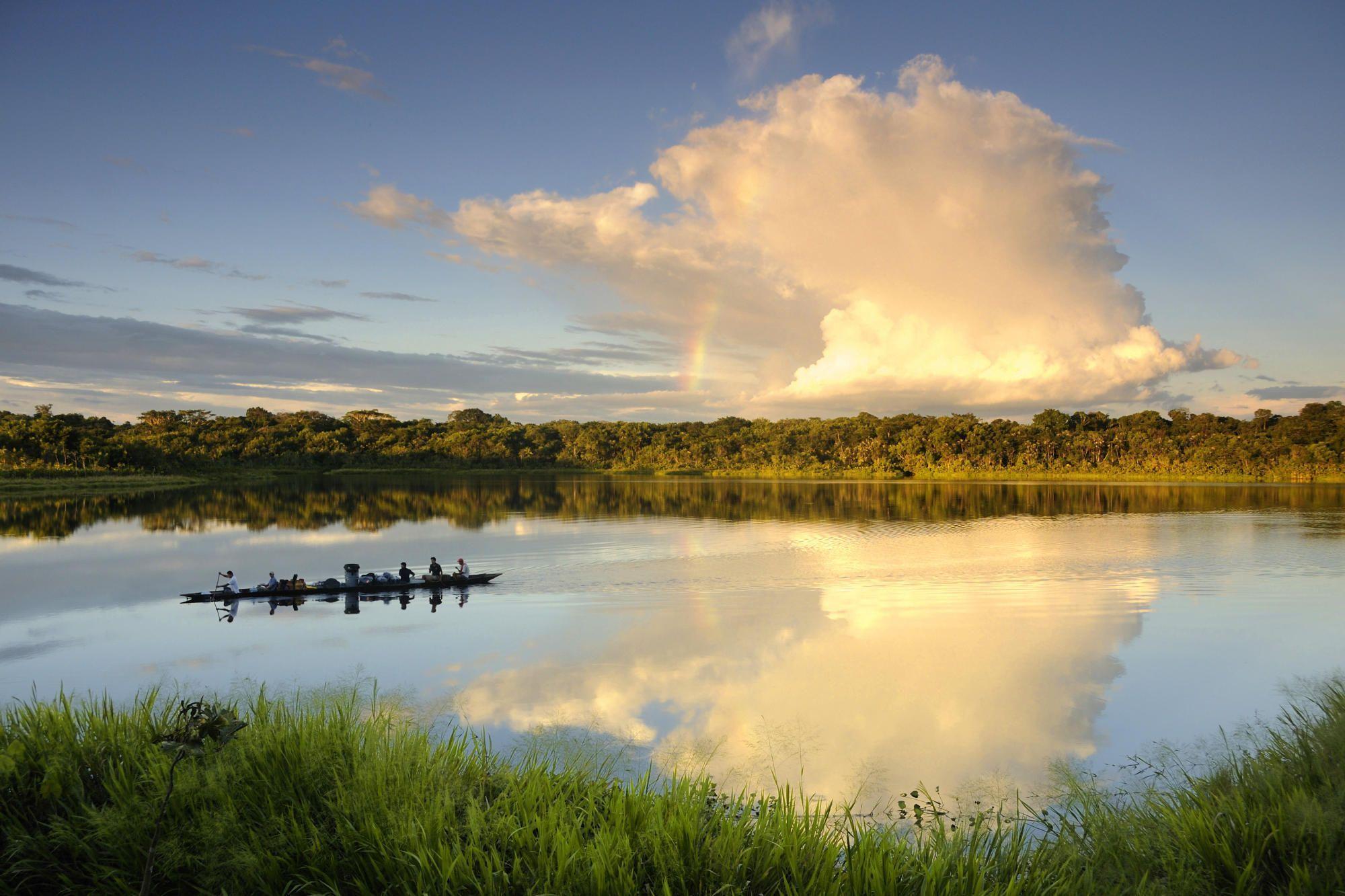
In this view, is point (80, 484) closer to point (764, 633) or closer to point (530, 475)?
point (530, 475)

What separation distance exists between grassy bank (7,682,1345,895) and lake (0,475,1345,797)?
2246 mm

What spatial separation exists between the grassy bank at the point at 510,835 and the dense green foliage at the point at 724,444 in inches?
2779

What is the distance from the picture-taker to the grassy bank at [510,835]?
405 cm

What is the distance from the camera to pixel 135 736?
556 cm

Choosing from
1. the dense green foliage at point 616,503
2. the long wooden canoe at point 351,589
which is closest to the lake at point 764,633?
the long wooden canoe at point 351,589

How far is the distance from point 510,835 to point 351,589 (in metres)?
14.4

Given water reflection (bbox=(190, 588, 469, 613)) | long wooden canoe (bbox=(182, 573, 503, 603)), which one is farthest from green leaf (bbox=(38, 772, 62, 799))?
long wooden canoe (bbox=(182, 573, 503, 603))

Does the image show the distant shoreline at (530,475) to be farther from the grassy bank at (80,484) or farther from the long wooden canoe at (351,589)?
the long wooden canoe at (351,589)

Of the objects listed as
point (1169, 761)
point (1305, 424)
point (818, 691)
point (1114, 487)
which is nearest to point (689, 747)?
point (818, 691)

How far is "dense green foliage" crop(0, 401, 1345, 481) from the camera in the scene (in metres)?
67.3

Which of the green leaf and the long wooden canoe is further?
the long wooden canoe

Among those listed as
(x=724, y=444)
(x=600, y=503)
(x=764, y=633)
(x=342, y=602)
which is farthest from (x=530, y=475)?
(x=764, y=633)

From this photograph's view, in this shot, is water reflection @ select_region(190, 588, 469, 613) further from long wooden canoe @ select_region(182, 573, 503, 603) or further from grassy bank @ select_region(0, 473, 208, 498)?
grassy bank @ select_region(0, 473, 208, 498)

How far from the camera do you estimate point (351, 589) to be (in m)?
17.2
